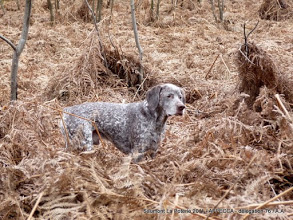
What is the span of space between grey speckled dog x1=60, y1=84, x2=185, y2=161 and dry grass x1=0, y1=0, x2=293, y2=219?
0.60ft

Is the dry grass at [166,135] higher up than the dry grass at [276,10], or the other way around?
the dry grass at [276,10]

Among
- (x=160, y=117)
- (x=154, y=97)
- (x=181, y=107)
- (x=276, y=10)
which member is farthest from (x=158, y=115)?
(x=276, y=10)

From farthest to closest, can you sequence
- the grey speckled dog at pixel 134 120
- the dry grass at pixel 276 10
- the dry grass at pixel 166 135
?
the dry grass at pixel 276 10, the grey speckled dog at pixel 134 120, the dry grass at pixel 166 135

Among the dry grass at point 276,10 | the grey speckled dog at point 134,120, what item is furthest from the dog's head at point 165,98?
the dry grass at point 276,10

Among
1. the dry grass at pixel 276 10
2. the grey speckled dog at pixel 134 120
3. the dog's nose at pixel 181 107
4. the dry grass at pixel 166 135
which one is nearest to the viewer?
the dry grass at pixel 166 135

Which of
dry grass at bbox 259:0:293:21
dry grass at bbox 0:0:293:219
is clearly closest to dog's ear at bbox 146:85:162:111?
dry grass at bbox 0:0:293:219

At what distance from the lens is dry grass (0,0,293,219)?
2.23 meters

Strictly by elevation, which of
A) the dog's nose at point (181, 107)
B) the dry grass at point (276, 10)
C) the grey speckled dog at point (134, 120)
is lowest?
the grey speckled dog at point (134, 120)

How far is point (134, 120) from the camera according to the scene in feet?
12.8

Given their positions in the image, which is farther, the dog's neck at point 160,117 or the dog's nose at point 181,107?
the dog's neck at point 160,117

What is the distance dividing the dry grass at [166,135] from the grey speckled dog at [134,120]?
0.60 feet

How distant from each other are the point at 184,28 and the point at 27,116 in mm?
8079

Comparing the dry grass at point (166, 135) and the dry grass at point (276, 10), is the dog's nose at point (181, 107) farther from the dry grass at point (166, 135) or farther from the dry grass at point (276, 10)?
the dry grass at point (276, 10)

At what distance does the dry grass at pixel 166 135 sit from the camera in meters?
2.23
